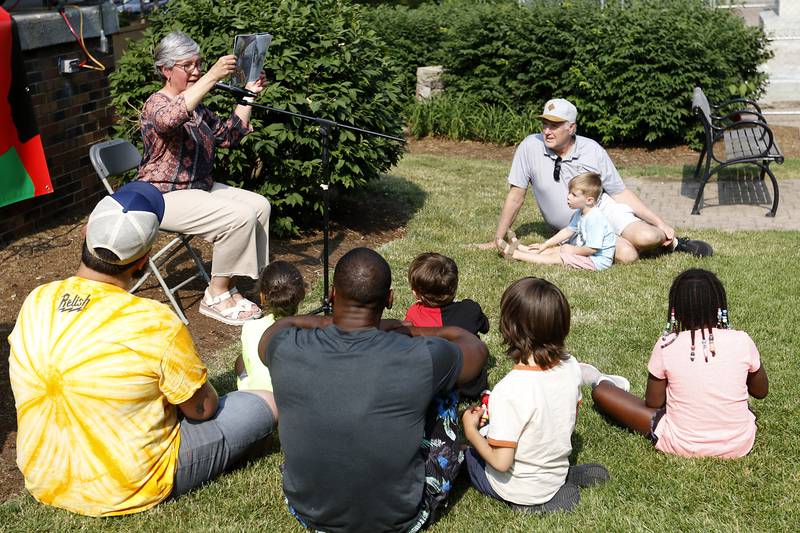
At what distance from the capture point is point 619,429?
4.05m

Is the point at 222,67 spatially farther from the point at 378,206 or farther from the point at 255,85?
the point at 378,206

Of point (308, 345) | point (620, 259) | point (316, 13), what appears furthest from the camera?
point (316, 13)

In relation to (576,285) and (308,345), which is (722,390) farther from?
(576,285)

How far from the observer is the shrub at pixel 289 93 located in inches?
263

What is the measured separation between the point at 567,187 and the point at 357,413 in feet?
14.2

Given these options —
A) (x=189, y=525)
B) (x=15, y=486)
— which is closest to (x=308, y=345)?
(x=189, y=525)

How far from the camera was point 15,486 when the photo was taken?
3732mm

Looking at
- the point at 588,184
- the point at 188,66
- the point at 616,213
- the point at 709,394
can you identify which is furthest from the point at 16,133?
the point at 709,394

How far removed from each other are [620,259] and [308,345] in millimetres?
4147

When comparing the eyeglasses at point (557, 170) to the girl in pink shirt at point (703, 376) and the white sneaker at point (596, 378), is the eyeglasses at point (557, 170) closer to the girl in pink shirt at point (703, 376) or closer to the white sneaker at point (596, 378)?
the white sneaker at point (596, 378)

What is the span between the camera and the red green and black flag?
254 inches

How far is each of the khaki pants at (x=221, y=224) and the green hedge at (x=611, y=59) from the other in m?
6.49

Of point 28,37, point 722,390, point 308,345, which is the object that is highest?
point 28,37

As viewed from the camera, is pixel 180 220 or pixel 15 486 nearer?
pixel 15 486
